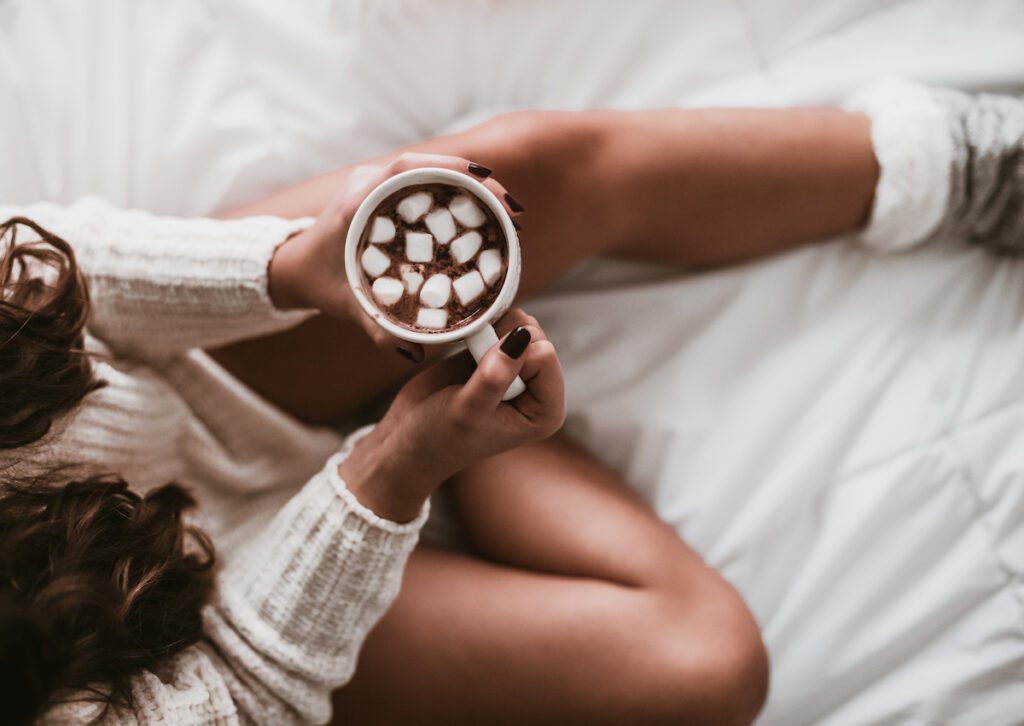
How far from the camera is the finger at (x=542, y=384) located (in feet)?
1.72

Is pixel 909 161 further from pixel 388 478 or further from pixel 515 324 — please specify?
pixel 388 478

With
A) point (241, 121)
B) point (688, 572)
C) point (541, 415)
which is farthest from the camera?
point (241, 121)

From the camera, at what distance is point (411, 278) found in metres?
0.54

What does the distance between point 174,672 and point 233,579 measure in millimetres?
94

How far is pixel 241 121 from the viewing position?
0.93 metres

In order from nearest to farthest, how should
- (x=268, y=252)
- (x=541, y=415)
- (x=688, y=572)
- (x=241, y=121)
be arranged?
(x=541, y=415) < (x=268, y=252) < (x=688, y=572) < (x=241, y=121)

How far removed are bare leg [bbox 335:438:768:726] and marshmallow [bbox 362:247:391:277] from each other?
0.35 metres

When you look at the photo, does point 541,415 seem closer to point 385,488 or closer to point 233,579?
point 385,488

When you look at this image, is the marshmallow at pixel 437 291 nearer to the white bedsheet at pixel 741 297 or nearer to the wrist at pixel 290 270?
the wrist at pixel 290 270

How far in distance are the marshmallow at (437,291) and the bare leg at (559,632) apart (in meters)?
0.34

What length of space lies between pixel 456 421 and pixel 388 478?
108 millimetres

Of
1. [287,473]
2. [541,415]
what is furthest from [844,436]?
[287,473]

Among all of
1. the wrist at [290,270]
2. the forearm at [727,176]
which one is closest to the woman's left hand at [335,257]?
the wrist at [290,270]

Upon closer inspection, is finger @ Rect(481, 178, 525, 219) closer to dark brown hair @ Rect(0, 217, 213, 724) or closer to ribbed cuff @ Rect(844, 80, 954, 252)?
dark brown hair @ Rect(0, 217, 213, 724)
